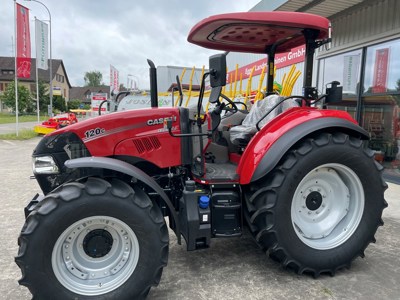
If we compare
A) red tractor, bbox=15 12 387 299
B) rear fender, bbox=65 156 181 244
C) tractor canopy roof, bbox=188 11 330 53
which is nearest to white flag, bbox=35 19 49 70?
tractor canopy roof, bbox=188 11 330 53

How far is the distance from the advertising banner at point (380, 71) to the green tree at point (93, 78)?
299 ft

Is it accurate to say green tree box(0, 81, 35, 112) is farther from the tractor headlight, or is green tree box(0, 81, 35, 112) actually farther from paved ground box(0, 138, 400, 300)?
the tractor headlight

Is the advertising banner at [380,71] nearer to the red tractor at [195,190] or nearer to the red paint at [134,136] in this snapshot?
the red tractor at [195,190]

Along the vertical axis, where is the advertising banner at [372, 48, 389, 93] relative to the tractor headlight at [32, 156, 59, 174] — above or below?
above

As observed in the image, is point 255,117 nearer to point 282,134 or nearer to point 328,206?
point 282,134

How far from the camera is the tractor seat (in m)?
3.23

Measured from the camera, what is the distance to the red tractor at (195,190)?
225 centimetres

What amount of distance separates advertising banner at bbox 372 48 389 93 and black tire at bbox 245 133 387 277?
4.66 meters

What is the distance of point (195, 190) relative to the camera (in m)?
2.71

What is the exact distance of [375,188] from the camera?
288 centimetres

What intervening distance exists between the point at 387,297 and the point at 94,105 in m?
18.8

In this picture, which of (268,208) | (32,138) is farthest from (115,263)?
(32,138)

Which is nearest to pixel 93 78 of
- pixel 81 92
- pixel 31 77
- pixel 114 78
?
pixel 81 92

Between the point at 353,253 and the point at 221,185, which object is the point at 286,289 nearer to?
the point at 353,253
